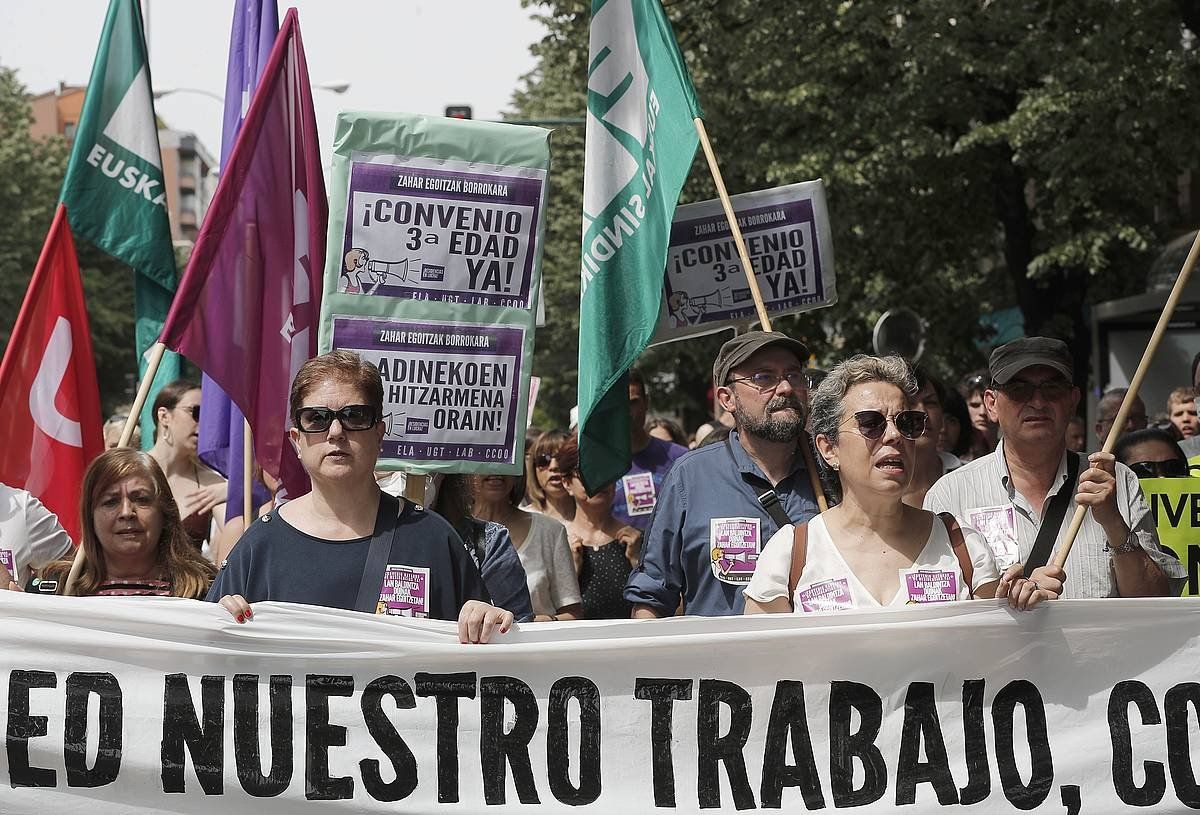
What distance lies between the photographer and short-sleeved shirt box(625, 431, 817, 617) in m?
5.23

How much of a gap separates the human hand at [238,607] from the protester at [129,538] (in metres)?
0.97

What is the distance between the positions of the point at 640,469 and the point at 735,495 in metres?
3.22

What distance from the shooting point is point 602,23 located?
20.8 ft

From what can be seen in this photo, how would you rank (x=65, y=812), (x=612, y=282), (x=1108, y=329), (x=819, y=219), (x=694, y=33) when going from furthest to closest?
(x=694, y=33) < (x=1108, y=329) < (x=819, y=219) < (x=612, y=282) < (x=65, y=812)

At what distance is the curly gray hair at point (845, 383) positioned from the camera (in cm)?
450

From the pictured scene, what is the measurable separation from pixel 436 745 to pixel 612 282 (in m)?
2.09

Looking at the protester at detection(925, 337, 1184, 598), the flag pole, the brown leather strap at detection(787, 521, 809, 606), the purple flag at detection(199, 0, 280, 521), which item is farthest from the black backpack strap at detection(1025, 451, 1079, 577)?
the purple flag at detection(199, 0, 280, 521)

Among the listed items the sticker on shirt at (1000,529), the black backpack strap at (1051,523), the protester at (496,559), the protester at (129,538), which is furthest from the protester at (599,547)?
the black backpack strap at (1051,523)

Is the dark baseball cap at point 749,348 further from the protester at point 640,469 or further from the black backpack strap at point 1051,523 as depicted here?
the protester at point 640,469

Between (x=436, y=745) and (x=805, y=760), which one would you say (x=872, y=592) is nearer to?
(x=805, y=760)

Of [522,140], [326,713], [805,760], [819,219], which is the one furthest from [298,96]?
[805,760]

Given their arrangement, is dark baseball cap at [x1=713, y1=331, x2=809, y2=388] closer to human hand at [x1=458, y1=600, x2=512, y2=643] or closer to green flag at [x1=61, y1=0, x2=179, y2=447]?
human hand at [x1=458, y1=600, x2=512, y2=643]

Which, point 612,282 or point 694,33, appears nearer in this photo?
point 612,282

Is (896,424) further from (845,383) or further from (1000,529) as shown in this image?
(1000,529)
